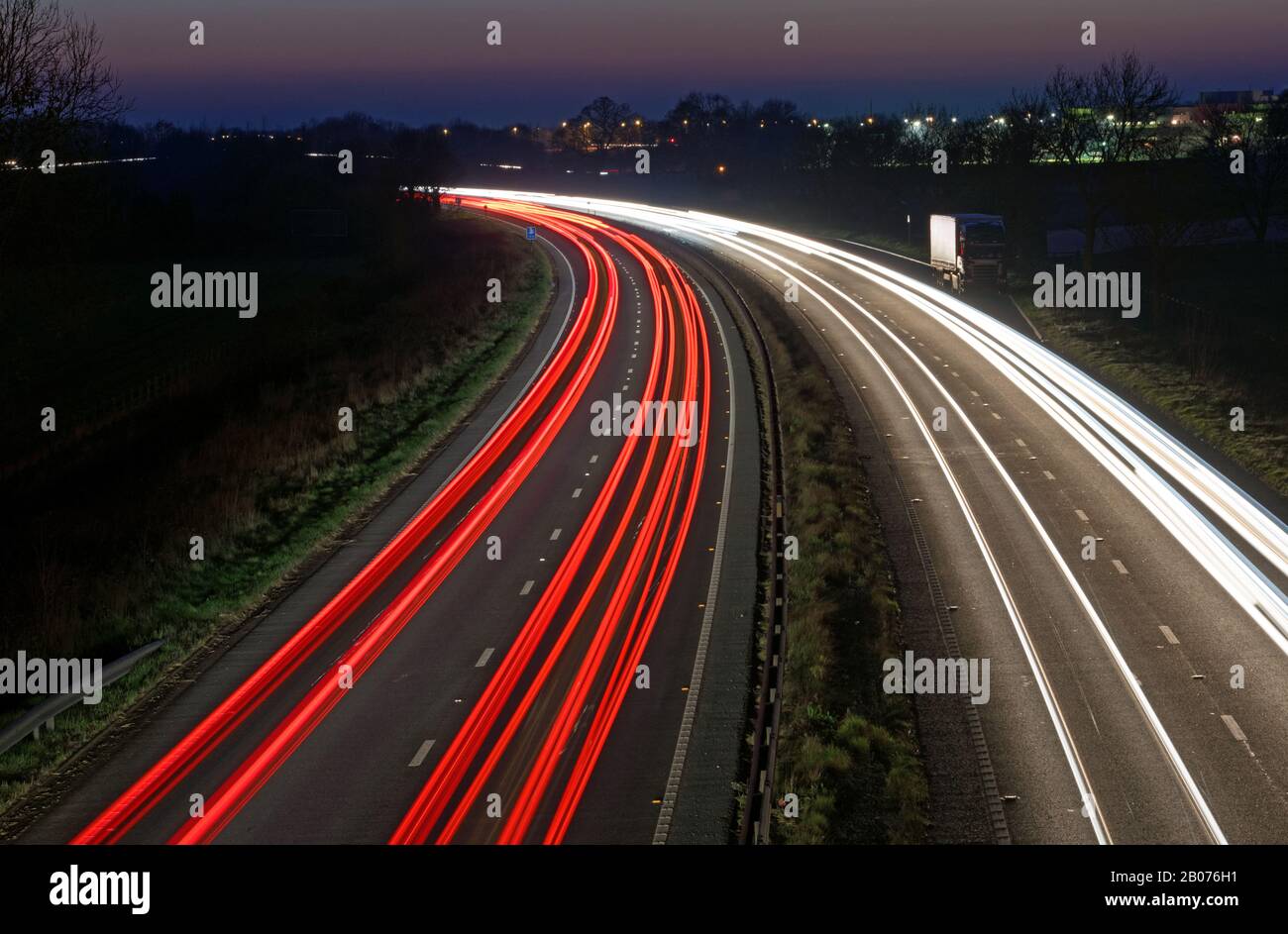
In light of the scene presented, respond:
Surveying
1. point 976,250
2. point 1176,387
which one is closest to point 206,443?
point 1176,387

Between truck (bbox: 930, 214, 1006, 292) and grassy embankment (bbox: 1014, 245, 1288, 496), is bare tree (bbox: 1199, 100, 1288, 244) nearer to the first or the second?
grassy embankment (bbox: 1014, 245, 1288, 496)

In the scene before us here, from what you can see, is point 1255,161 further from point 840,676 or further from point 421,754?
point 421,754

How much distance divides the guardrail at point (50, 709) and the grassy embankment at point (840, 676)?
9.68m

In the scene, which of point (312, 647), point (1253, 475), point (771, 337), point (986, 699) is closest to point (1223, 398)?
point (1253, 475)

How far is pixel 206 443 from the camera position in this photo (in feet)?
107

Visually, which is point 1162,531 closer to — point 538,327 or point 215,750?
point 215,750

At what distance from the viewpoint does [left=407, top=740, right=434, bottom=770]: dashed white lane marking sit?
1588 cm

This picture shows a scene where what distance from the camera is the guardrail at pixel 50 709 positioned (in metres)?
15.6

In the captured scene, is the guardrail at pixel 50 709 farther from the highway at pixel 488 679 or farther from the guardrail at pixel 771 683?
the guardrail at pixel 771 683

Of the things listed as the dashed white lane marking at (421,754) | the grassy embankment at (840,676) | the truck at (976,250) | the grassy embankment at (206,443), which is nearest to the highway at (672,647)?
the dashed white lane marking at (421,754)

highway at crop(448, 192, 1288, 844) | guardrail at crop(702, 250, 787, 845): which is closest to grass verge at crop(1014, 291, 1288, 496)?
highway at crop(448, 192, 1288, 844)

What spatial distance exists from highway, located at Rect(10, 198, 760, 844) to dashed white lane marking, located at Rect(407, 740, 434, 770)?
0.06 m

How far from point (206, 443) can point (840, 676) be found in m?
20.6

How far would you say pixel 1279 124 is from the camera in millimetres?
82625
